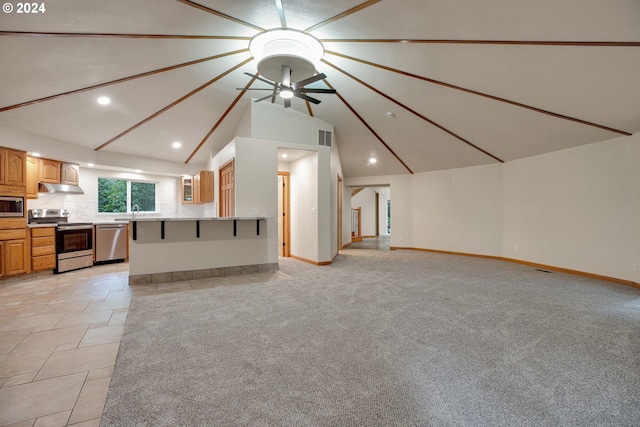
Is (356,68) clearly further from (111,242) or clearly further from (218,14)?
(111,242)

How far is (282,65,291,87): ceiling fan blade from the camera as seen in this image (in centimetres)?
339

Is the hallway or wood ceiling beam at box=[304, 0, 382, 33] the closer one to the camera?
wood ceiling beam at box=[304, 0, 382, 33]

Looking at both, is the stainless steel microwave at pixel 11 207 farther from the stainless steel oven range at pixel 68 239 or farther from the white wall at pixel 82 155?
the white wall at pixel 82 155

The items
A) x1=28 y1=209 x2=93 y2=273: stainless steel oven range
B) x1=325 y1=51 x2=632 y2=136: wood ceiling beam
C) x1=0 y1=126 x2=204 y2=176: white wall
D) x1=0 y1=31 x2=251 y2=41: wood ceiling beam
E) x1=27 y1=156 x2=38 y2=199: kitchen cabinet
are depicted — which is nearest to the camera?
x1=0 y1=31 x2=251 y2=41: wood ceiling beam

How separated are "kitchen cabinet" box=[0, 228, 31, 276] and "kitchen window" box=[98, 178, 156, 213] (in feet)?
7.57

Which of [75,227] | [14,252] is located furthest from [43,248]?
[75,227]

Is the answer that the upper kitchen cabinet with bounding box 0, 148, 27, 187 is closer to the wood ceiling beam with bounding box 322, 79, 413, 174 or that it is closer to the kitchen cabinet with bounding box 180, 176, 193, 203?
the kitchen cabinet with bounding box 180, 176, 193, 203

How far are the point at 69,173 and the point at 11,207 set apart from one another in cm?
158

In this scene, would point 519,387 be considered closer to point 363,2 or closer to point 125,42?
point 363,2

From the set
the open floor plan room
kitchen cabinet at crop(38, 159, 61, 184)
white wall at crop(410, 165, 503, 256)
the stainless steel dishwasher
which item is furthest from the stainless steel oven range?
white wall at crop(410, 165, 503, 256)

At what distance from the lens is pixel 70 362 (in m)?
2.10

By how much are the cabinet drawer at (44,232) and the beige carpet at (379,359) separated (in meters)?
3.09

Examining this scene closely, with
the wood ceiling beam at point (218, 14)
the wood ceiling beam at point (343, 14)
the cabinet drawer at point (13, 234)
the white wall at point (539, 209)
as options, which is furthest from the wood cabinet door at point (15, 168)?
the white wall at point (539, 209)

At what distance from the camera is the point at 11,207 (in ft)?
15.0
